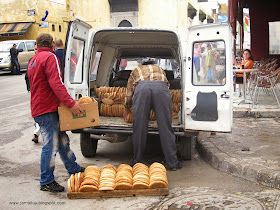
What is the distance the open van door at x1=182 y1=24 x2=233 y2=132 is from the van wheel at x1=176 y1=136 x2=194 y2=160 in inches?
19.7

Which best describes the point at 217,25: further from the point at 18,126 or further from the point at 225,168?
the point at 18,126

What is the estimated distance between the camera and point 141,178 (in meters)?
4.73

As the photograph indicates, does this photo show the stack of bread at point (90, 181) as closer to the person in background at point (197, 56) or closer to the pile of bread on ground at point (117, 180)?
the pile of bread on ground at point (117, 180)

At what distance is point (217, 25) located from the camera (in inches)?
212

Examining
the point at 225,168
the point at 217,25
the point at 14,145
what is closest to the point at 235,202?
the point at 225,168

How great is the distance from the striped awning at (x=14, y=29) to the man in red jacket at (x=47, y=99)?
3002 centimetres

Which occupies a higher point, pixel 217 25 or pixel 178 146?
pixel 217 25

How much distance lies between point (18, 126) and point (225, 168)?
5389 mm

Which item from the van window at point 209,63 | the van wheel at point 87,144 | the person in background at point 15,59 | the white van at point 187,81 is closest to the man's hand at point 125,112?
the white van at point 187,81

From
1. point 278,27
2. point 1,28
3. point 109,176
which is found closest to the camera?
point 109,176

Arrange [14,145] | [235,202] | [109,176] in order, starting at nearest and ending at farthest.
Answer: [235,202] → [109,176] → [14,145]

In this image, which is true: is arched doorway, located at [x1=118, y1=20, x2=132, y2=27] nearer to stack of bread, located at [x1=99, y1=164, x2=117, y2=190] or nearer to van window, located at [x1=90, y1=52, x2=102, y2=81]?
van window, located at [x1=90, y1=52, x2=102, y2=81]

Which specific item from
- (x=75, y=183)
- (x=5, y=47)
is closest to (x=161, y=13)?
(x=5, y=47)

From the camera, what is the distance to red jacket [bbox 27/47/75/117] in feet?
15.3
